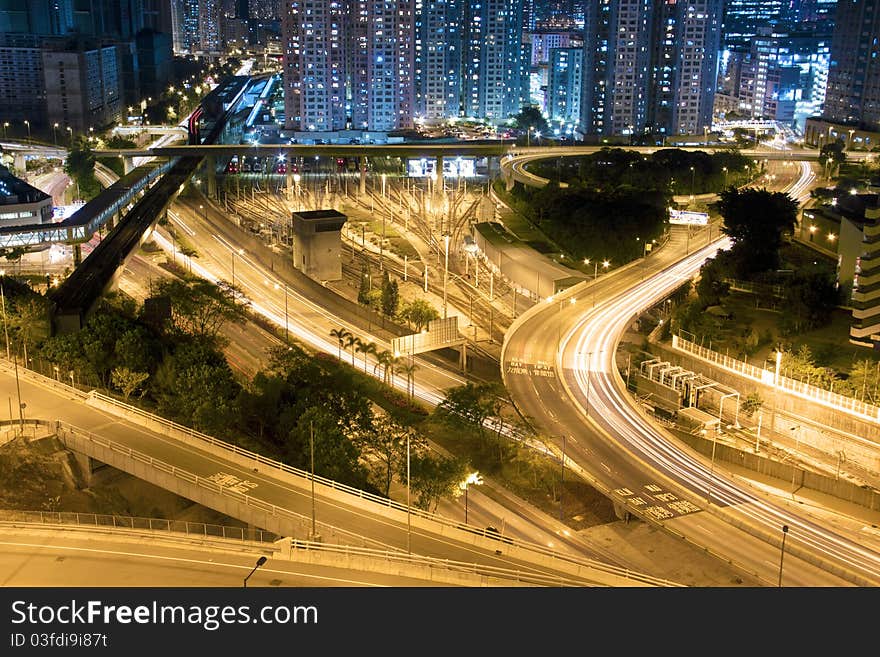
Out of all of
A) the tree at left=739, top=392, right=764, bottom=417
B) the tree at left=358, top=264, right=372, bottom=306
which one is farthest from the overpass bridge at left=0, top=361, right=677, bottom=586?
the tree at left=358, top=264, right=372, bottom=306

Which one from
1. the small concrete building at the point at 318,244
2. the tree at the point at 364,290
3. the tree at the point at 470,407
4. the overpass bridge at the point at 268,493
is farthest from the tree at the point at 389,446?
the small concrete building at the point at 318,244

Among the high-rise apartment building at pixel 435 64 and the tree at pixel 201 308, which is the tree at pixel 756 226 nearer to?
the tree at pixel 201 308

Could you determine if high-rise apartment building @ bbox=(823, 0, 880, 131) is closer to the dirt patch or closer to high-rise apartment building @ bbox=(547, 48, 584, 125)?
high-rise apartment building @ bbox=(547, 48, 584, 125)

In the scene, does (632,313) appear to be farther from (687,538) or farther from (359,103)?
(359,103)

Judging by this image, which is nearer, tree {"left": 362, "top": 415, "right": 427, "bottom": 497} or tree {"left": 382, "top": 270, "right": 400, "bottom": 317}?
tree {"left": 362, "top": 415, "right": 427, "bottom": 497}

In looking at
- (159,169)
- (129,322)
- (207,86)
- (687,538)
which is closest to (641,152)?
(159,169)
